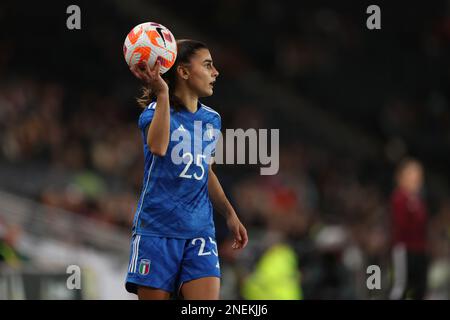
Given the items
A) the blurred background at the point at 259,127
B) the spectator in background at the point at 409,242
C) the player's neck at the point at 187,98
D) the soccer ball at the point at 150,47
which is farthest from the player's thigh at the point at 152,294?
the spectator in background at the point at 409,242

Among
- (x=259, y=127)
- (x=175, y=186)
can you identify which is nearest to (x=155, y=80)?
(x=175, y=186)

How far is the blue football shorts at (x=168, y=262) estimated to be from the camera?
512 centimetres

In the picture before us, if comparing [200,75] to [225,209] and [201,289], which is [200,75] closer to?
[225,209]

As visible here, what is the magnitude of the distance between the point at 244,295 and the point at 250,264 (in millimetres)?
600

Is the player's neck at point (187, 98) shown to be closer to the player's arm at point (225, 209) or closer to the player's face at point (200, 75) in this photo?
the player's face at point (200, 75)

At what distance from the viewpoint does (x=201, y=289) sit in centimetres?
514

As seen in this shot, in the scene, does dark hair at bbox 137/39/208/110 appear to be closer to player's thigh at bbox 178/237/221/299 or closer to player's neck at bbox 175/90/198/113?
player's neck at bbox 175/90/198/113

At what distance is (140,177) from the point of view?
1293 centimetres

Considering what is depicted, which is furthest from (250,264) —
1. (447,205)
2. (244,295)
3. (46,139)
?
(447,205)

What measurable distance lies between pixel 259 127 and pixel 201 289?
9.78 metres

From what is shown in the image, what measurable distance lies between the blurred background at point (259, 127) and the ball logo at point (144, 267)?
441 centimetres

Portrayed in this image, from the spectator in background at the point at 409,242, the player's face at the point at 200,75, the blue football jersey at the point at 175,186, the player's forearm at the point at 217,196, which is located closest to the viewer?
the blue football jersey at the point at 175,186

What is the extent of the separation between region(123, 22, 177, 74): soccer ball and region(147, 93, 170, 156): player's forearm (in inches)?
10.2

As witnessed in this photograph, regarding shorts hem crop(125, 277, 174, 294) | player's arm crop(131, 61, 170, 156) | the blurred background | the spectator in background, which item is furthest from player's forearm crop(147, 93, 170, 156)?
the spectator in background
